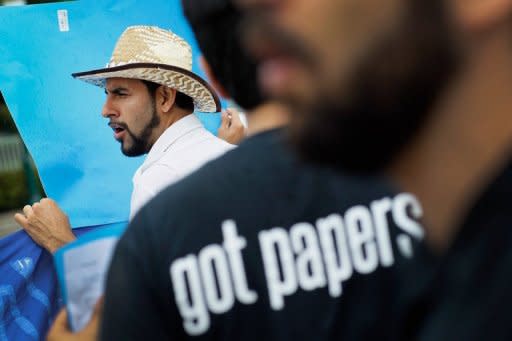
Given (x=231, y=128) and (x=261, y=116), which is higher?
(x=261, y=116)

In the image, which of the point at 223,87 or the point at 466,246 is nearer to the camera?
the point at 466,246

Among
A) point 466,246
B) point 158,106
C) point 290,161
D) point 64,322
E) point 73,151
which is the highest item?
point 466,246

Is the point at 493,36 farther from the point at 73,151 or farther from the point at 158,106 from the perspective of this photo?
the point at 73,151

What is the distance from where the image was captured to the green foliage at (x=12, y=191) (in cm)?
1573

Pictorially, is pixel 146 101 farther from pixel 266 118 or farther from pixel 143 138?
pixel 266 118

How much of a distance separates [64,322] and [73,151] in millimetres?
1595

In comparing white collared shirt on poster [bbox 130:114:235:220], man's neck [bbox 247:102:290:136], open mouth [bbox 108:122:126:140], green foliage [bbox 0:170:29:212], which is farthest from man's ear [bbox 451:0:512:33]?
green foliage [bbox 0:170:29:212]

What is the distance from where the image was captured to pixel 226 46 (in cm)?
147

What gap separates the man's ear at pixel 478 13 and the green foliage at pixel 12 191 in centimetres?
1572

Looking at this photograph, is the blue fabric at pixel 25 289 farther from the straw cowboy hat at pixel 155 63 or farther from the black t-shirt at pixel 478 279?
the black t-shirt at pixel 478 279

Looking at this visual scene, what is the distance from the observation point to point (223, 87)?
1532 mm

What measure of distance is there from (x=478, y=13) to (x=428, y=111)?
0.38 ft

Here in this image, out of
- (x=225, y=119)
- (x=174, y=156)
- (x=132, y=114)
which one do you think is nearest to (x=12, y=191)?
(x=225, y=119)

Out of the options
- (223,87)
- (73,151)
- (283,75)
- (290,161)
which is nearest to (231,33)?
(223,87)
